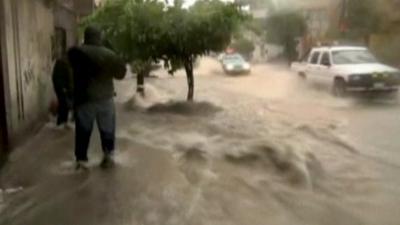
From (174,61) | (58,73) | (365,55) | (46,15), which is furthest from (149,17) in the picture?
(365,55)

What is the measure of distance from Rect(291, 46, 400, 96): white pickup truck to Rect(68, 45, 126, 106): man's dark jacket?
10076mm

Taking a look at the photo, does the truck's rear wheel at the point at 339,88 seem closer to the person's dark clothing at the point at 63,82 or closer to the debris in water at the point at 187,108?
the debris in water at the point at 187,108

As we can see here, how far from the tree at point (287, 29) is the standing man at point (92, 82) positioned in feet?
92.1

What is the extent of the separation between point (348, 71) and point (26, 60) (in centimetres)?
923

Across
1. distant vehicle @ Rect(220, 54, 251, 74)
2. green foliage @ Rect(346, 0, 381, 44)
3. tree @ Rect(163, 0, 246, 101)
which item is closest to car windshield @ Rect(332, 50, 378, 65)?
tree @ Rect(163, 0, 246, 101)

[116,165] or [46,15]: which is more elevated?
[46,15]

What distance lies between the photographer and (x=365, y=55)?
57.9 ft

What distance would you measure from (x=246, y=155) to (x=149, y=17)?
7044 mm

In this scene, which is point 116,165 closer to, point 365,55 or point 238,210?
point 238,210

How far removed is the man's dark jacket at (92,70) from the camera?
720cm

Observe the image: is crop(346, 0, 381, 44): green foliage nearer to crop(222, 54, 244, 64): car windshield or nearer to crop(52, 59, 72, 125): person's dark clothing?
crop(222, 54, 244, 64): car windshield

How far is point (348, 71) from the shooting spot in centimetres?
1627

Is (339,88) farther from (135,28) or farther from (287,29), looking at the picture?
(287,29)

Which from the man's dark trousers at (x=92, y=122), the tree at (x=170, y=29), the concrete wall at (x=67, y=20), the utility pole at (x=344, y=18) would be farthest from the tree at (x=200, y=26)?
the utility pole at (x=344, y=18)
